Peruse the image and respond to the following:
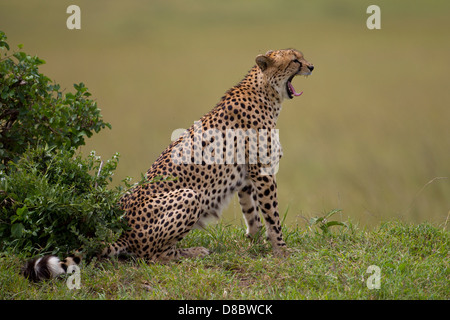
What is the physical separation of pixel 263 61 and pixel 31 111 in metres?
2.08

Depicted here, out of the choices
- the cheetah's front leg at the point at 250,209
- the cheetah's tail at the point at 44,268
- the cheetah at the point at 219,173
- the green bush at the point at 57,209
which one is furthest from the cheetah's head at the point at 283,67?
the cheetah's tail at the point at 44,268

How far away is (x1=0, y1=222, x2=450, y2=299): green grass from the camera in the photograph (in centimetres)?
395

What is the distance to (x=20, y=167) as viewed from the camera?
4.76 m

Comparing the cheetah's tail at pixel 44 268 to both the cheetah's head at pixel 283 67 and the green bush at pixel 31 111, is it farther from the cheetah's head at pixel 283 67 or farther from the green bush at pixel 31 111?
the cheetah's head at pixel 283 67

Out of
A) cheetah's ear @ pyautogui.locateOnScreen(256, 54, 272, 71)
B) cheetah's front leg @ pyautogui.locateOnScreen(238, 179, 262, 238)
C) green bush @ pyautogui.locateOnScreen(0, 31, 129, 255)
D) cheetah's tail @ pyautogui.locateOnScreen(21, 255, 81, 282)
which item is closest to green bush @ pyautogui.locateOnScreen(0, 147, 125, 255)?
green bush @ pyautogui.locateOnScreen(0, 31, 129, 255)

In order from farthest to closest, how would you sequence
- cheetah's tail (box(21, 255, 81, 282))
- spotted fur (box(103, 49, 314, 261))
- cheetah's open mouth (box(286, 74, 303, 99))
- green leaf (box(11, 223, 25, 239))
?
cheetah's open mouth (box(286, 74, 303, 99)) → spotted fur (box(103, 49, 314, 261)) → green leaf (box(11, 223, 25, 239)) → cheetah's tail (box(21, 255, 81, 282))

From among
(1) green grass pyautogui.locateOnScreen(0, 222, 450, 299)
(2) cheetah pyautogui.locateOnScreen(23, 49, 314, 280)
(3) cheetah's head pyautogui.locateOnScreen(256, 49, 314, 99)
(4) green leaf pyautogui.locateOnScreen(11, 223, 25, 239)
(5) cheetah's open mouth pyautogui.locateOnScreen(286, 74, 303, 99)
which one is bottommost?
(1) green grass pyautogui.locateOnScreen(0, 222, 450, 299)

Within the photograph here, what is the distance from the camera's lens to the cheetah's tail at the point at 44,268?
411cm

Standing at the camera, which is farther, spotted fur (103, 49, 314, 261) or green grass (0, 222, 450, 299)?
spotted fur (103, 49, 314, 261)

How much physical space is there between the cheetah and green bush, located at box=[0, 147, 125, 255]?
0.67 ft

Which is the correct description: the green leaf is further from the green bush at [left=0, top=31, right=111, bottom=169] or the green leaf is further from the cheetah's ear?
the cheetah's ear

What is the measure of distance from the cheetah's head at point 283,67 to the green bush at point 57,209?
60.3 inches

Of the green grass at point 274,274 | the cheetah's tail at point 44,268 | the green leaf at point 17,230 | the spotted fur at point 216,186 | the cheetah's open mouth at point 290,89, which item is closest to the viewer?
the green grass at point 274,274
